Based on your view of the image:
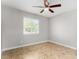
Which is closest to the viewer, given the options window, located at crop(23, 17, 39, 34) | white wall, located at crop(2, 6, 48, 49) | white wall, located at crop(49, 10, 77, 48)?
white wall, located at crop(2, 6, 48, 49)

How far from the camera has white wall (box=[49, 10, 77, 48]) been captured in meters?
A: 4.26

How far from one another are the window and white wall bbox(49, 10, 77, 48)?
143 cm

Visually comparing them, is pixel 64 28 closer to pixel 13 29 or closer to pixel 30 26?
pixel 30 26

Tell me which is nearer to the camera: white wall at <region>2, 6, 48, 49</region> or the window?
white wall at <region>2, 6, 48, 49</region>

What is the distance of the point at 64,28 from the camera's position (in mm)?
4867

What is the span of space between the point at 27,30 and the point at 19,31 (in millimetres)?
657

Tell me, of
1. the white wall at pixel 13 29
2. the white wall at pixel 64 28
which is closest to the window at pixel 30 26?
the white wall at pixel 13 29

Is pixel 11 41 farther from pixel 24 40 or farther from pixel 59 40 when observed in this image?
pixel 59 40

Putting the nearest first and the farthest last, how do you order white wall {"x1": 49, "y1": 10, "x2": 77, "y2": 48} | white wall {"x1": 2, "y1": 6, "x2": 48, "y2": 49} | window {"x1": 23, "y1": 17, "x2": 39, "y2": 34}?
white wall {"x1": 2, "y1": 6, "x2": 48, "y2": 49}
white wall {"x1": 49, "y1": 10, "x2": 77, "y2": 48}
window {"x1": 23, "y1": 17, "x2": 39, "y2": 34}

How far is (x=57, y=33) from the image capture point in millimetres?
5430

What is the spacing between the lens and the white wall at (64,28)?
4262mm

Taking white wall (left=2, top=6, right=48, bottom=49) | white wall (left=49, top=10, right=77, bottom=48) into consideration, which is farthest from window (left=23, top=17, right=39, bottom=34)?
white wall (left=49, top=10, right=77, bottom=48)

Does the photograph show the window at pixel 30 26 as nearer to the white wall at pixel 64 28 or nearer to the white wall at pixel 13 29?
the white wall at pixel 13 29

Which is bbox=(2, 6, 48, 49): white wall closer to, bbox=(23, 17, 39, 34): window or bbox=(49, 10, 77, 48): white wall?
bbox=(23, 17, 39, 34): window
